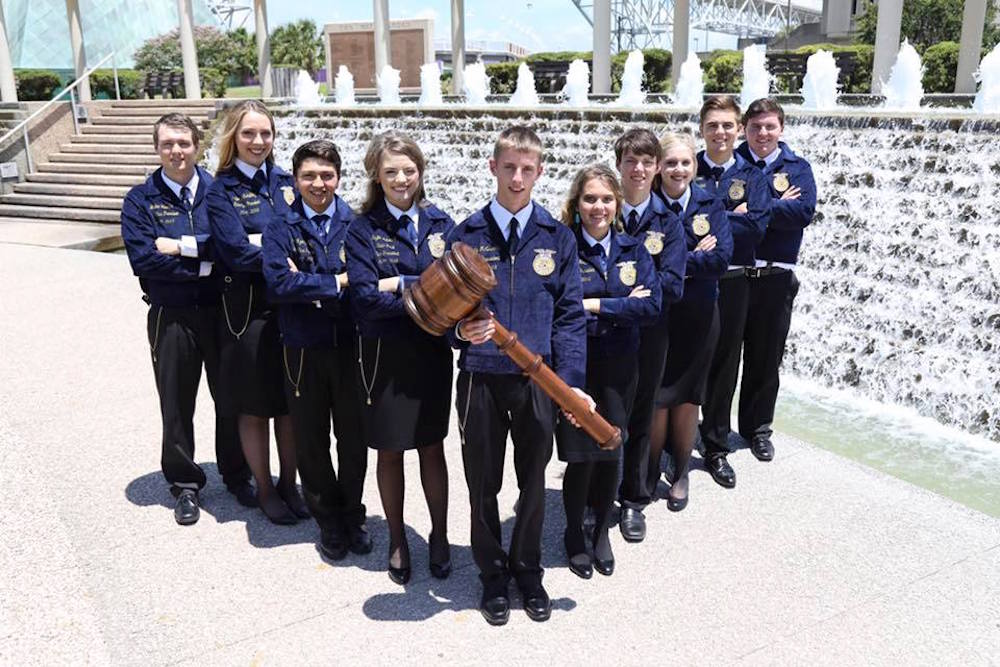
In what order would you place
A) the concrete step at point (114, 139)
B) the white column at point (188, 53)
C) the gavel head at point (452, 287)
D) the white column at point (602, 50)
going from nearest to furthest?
the gavel head at point (452, 287)
the concrete step at point (114, 139)
the white column at point (602, 50)
the white column at point (188, 53)

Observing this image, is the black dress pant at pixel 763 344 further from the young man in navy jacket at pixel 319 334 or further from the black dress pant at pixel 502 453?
the young man in navy jacket at pixel 319 334

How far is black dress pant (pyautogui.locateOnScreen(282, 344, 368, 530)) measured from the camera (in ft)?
12.2

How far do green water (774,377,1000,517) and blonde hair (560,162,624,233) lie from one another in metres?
3.12

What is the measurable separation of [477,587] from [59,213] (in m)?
15.4

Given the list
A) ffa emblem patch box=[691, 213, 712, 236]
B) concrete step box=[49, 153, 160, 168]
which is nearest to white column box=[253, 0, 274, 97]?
concrete step box=[49, 153, 160, 168]

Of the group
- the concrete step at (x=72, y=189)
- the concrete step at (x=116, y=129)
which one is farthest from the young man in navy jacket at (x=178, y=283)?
the concrete step at (x=116, y=129)

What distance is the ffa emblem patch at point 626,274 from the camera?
3609 mm

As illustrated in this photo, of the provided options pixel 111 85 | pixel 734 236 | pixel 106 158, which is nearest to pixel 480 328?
pixel 734 236

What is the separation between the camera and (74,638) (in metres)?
3.26

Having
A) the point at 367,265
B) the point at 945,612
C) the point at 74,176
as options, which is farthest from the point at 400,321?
the point at 74,176

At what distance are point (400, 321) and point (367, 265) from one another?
0.27 meters

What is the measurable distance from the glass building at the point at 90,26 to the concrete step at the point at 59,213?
4547 cm

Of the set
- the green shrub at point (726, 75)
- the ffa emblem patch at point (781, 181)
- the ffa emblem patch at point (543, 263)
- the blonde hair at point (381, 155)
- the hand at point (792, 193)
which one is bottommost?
the ffa emblem patch at point (543, 263)

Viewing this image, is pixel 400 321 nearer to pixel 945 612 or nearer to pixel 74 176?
pixel 945 612
